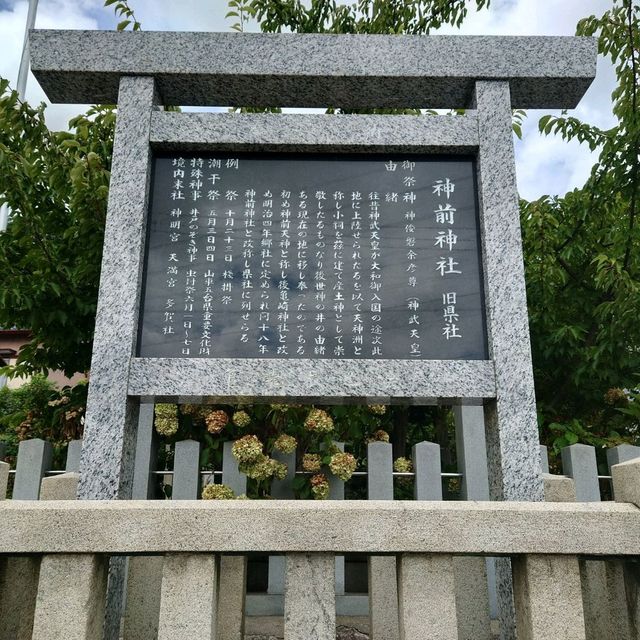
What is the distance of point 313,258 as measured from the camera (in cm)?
354

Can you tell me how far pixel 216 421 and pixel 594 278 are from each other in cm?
348

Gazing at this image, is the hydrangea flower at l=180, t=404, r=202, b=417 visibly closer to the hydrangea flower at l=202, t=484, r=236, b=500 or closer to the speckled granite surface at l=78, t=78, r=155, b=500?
the hydrangea flower at l=202, t=484, r=236, b=500

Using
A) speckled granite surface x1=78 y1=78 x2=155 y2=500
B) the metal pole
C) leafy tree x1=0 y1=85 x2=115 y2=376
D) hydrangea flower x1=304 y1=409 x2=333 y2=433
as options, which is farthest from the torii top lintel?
the metal pole

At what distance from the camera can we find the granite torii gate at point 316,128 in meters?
3.23

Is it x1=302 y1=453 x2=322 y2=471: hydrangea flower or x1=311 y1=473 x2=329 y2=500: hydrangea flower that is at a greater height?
x1=302 y1=453 x2=322 y2=471: hydrangea flower

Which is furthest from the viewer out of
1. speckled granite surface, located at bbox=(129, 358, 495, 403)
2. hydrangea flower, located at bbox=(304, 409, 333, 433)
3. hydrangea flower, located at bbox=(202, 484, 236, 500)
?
hydrangea flower, located at bbox=(304, 409, 333, 433)

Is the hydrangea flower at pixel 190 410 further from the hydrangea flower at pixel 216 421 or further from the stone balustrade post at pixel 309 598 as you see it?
the stone balustrade post at pixel 309 598

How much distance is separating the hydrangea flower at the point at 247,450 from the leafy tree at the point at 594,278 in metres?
2.66

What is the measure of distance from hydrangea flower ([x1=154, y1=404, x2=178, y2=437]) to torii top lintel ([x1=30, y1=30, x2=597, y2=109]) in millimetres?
2415

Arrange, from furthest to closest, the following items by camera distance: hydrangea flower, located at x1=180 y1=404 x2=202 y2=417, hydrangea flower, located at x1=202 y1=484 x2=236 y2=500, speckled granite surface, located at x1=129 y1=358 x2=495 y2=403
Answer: hydrangea flower, located at x1=180 y1=404 x2=202 y2=417
hydrangea flower, located at x1=202 y1=484 x2=236 y2=500
speckled granite surface, located at x1=129 y1=358 x2=495 y2=403

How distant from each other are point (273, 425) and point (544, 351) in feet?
8.76

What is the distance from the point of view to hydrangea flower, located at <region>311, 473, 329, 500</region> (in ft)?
13.7

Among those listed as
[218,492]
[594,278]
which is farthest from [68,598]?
[594,278]

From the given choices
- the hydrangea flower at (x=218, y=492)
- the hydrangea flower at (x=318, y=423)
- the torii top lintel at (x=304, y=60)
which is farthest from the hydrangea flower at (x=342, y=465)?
the torii top lintel at (x=304, y=60)
